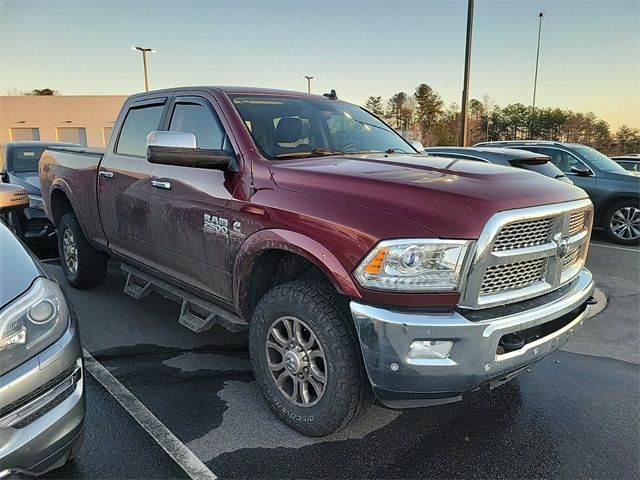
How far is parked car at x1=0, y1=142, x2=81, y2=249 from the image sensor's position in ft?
21.8

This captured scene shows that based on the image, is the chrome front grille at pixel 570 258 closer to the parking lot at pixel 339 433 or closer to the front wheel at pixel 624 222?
the parking lot at pixel 339 433

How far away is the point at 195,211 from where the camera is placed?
322cm

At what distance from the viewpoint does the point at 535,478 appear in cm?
240

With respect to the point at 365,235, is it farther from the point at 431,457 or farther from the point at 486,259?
the point at 431,457

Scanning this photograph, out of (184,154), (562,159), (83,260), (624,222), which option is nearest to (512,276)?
(184,154)

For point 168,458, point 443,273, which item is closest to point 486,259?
point 443,273

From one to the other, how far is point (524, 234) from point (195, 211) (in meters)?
2.02

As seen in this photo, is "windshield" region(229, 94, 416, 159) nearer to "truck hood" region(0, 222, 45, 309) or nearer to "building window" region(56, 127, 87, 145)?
"truck hood" region(0, 222, 45, 309)

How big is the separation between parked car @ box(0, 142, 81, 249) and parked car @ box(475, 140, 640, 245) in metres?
8.41

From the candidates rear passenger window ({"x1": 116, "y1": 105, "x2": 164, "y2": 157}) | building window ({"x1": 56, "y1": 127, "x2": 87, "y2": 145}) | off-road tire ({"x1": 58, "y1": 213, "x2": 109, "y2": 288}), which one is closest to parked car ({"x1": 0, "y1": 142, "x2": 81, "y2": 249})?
off-road tire ({"x1": 58, "y1": 213, "x2": 109, "y2": 288})

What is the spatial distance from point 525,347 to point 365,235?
0.96 meters

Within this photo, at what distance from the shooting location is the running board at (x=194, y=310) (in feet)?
10.5

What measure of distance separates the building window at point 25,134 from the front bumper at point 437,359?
4604cm

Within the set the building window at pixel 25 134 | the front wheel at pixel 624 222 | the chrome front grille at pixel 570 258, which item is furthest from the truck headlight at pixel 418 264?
the building window at pixel 25 134
